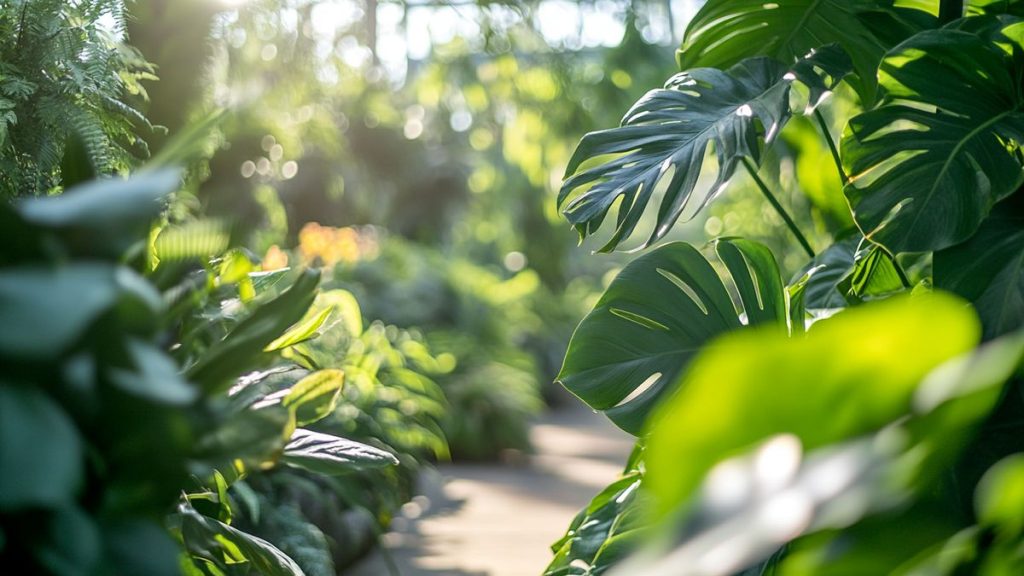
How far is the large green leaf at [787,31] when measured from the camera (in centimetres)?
148

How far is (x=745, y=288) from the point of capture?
1.30 m

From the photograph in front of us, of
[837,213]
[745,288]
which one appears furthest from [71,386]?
[837,213]

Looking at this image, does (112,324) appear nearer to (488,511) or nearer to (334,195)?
(488,511)

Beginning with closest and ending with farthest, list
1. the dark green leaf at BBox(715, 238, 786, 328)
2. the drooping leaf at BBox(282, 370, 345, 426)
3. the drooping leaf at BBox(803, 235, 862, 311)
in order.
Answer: the drooping leaf at BBox(282, 370, 345, 426), the dark green leaf at BBox(715, 238, 786, 328), the drooping leaf at BBox(803, 235, 862, 311)

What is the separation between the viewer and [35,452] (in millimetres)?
482

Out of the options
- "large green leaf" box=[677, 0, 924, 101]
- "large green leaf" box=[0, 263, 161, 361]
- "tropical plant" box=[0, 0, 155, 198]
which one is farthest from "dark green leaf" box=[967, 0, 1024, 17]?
"large green leaf" box=[0, 263, 161, 361]

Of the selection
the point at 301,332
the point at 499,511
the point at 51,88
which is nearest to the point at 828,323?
the point at 301,332

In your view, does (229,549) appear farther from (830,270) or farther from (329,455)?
(830,270)

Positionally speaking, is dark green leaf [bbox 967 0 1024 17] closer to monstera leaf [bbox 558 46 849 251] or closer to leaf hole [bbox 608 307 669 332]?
monstera leaf [bbox 558 46 849 251]

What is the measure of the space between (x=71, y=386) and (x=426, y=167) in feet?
24.0

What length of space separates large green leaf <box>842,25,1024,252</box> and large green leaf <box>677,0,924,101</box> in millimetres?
243

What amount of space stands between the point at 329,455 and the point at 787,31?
1122 millimetres

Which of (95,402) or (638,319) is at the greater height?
(95,402)

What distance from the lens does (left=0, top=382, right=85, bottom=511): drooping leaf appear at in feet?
1.55
